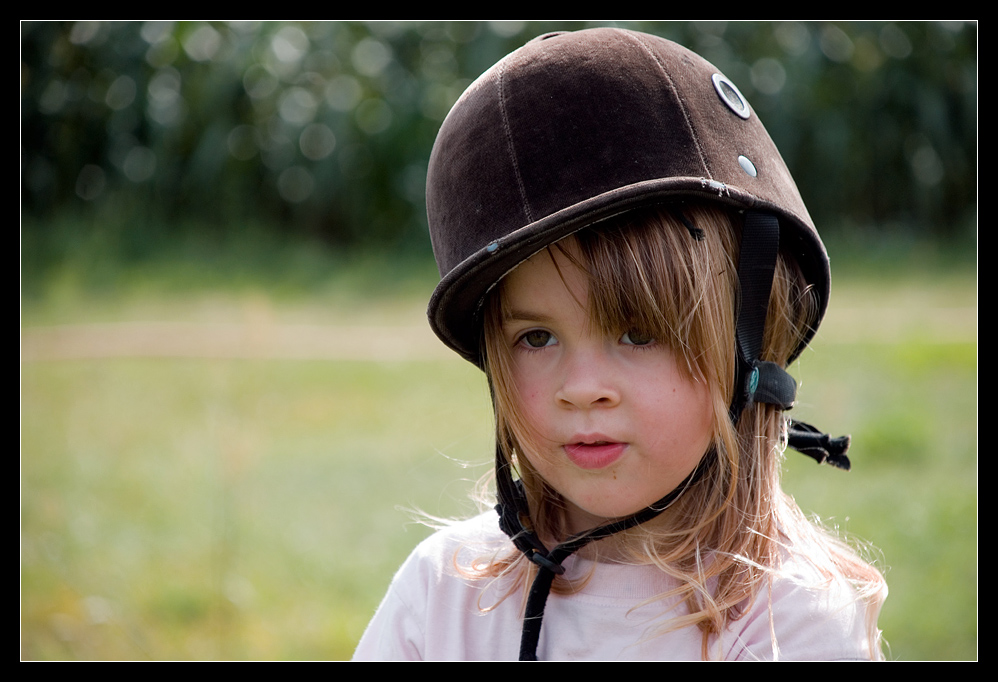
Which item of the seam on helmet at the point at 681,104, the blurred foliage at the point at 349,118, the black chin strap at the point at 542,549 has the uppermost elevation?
the blurred foliage at the point at 349,118

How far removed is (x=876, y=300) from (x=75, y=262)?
19.8 ft

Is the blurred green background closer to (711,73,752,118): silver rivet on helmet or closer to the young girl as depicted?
the young girl

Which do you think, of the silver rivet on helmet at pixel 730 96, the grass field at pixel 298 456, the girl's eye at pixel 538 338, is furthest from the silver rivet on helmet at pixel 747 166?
the grass field at pixel 298 456

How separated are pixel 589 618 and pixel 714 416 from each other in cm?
42

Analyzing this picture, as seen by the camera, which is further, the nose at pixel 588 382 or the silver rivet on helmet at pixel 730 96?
the silver rivet on helmet at pixel 730 96

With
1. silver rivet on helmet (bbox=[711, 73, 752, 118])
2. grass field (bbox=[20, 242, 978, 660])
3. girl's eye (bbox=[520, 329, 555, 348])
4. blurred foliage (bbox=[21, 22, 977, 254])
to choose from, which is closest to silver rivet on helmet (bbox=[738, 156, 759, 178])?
silver rivet on helmet (bbox=[711, 73, 752, 118])

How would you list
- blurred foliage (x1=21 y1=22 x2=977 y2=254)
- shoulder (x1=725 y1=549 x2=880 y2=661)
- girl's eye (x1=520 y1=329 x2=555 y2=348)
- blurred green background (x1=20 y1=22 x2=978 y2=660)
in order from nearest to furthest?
1. shoulder (x1=725 y1=549 x2=880 y2=661)
2. girl's eye (x1=520 y1=329 x2=555 y2=348)
3. blurred green background (x1=20 y1=22 x2=978 y2=660)
4. blurred foliage (x1=21 y1=22 x2=977 y2=254)

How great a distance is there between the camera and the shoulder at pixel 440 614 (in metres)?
1.62

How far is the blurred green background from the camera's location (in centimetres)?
349

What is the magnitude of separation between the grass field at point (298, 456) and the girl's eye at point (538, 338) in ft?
2.87

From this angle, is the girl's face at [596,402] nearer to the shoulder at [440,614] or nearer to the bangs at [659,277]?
the bangs at [659,277]

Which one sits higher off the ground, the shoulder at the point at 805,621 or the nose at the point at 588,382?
the nose at the point at 588,382
